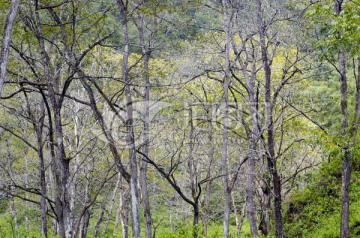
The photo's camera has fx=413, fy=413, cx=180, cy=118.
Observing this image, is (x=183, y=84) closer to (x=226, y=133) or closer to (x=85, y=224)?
(x=226, y=133)

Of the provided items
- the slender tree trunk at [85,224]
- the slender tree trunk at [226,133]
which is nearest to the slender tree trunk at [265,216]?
the slender tree trunk at [226,133]

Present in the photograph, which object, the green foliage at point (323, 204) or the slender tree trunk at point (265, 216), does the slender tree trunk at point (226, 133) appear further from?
the green foliage at point (323, 204)

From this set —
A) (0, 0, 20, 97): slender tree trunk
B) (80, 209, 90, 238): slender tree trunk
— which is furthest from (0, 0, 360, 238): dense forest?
(80, 209, 90, 238): slender tree trunk

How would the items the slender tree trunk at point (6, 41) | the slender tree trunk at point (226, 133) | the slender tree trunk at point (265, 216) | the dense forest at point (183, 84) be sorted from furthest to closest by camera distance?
the slender tree trunk at point (265, 216) < the slender tree trunk at point (226, 133) < the dense forest at point (183, 84) < the slender tree trunk at point (6, 41)

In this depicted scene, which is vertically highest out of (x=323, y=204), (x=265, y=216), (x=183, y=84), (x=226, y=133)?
(x=183, y=84)

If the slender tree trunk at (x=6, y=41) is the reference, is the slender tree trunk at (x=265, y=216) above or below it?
below

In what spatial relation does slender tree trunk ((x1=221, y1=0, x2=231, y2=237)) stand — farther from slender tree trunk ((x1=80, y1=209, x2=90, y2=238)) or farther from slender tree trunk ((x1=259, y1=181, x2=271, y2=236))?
slender tree trunk ((x1=80, y1=209, x2=90, y2=238))

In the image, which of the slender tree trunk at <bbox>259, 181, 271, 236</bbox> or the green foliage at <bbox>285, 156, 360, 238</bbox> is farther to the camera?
the slender tree trunk at <bbox>259, 181, 271, 236</bbox>

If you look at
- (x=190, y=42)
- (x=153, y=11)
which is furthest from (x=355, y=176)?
(x=153, y=11)

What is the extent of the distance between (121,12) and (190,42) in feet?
15.4

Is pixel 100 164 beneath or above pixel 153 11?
beneath

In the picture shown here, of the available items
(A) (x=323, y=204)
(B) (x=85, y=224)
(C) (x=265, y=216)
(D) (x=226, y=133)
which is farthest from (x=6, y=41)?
(B) (x=85, y=224)

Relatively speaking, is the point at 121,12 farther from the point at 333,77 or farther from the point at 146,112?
the point at 333,77

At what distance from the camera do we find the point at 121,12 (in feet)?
26.0
